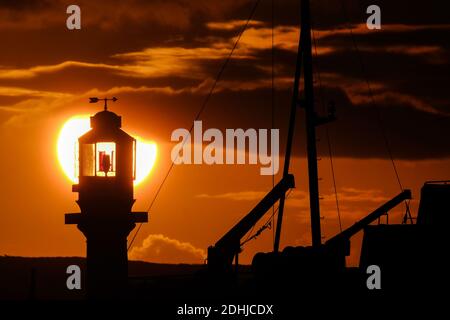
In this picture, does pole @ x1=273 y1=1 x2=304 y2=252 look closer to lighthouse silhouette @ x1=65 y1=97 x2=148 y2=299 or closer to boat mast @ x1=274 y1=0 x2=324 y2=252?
boat mast @ x1=274 y1=0 x2=324 y2=252

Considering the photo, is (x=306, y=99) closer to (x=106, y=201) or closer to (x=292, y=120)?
(x=292, y=120)

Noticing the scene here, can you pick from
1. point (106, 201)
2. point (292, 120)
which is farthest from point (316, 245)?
point (106, 201)

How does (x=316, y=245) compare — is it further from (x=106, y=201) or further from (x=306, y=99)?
(x=106, y=201)

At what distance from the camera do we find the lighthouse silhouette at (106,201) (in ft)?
112

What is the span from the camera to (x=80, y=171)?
35.9 meters

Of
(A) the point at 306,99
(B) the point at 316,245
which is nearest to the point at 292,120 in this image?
(A) the point at 306,99

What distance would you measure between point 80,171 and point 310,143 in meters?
10.9

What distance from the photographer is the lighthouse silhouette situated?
3422cm

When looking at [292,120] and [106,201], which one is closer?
[106,201]

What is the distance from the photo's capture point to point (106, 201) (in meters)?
Answer: 35.2

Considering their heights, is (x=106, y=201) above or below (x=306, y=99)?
below
